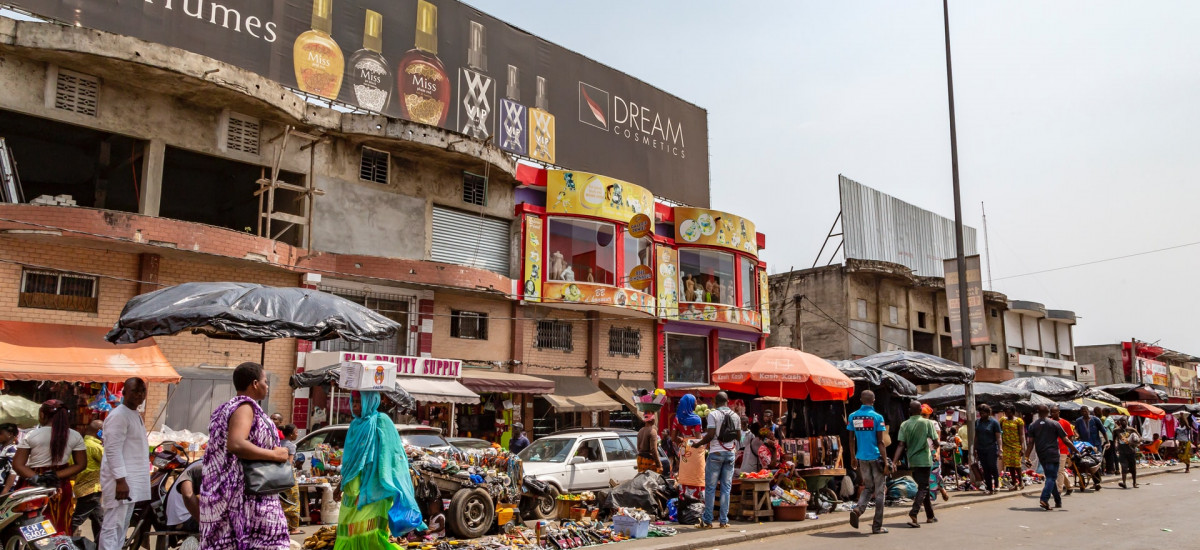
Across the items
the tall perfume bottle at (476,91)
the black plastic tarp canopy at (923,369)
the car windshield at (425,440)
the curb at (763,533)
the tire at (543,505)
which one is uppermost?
the tall perfume bottle at (476,91)

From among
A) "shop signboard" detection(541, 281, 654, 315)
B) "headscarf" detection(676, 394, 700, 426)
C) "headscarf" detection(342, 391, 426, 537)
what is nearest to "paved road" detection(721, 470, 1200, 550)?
"headscarf" detection(676, 394, 700, 426)

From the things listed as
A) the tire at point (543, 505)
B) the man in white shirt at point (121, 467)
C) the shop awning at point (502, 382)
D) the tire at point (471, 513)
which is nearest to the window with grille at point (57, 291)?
the shop awning at point (502, 382)

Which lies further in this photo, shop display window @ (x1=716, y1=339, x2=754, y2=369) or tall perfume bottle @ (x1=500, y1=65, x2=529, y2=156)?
shop display window @ (x1=716, y1=339, x2=754, y2=369)

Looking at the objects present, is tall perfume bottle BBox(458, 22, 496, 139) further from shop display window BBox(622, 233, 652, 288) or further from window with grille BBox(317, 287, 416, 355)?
window with grille BBox(317, 287, 416, 355)

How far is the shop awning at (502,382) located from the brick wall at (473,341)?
1.82 ft

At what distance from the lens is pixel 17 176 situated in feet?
57.5

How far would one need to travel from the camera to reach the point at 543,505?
12938 millimetres

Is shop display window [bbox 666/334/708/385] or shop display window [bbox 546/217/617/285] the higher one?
shop display window [bbox 546/217/617/285]

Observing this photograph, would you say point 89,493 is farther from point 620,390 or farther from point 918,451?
point 620,390

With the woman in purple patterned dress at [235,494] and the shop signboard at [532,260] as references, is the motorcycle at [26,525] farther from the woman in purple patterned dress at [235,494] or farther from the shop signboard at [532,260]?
the shop signboard at [532,260]

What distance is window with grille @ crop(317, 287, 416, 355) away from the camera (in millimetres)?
21344

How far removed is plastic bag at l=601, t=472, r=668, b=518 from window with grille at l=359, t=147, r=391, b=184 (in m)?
13.6

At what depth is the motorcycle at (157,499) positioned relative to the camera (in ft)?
25.7

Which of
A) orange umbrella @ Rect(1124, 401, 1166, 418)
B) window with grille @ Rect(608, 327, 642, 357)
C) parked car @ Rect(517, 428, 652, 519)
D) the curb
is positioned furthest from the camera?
orange umbrella @ Rect(1124, 401, 1166, 418)
